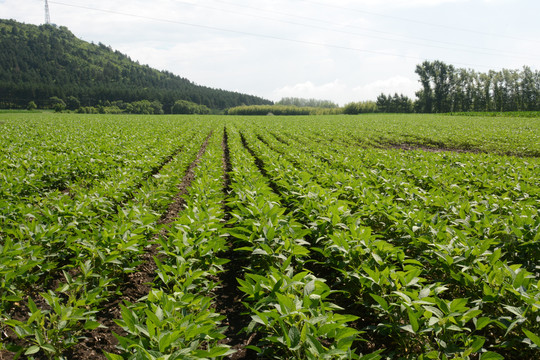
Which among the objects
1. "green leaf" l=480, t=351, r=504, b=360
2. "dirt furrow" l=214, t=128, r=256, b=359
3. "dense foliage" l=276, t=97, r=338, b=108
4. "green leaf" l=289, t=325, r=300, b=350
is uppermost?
"dense foliage" l=276, t=97, r=338, b=108

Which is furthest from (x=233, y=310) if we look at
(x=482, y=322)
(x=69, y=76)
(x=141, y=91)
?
(x=69, y=76)

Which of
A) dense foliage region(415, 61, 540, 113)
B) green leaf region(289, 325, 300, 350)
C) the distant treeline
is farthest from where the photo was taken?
the distant treeline

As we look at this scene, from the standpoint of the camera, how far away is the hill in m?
94.2

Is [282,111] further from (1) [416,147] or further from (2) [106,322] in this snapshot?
(2) [106,322]

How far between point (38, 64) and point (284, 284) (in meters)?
187

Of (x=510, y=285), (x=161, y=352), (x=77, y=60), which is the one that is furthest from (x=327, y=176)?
(x=77, y=60)

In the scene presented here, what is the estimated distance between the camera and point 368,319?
134 inches

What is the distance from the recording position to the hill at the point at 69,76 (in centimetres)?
9419

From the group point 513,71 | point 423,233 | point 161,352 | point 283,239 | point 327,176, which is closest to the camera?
point 161,352

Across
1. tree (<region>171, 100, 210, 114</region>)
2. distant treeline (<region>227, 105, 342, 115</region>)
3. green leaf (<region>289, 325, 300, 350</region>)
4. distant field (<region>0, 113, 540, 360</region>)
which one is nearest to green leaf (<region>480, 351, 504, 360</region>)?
distant field (<region>0, 113, 540, 360</region>)

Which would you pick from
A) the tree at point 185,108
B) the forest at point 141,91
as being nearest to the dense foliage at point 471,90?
the forest at point 141,91

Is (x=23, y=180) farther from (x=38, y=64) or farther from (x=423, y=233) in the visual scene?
(x=38, y=64)

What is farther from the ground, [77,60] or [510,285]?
[77,60]

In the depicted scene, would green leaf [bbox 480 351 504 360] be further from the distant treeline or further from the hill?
the hill
